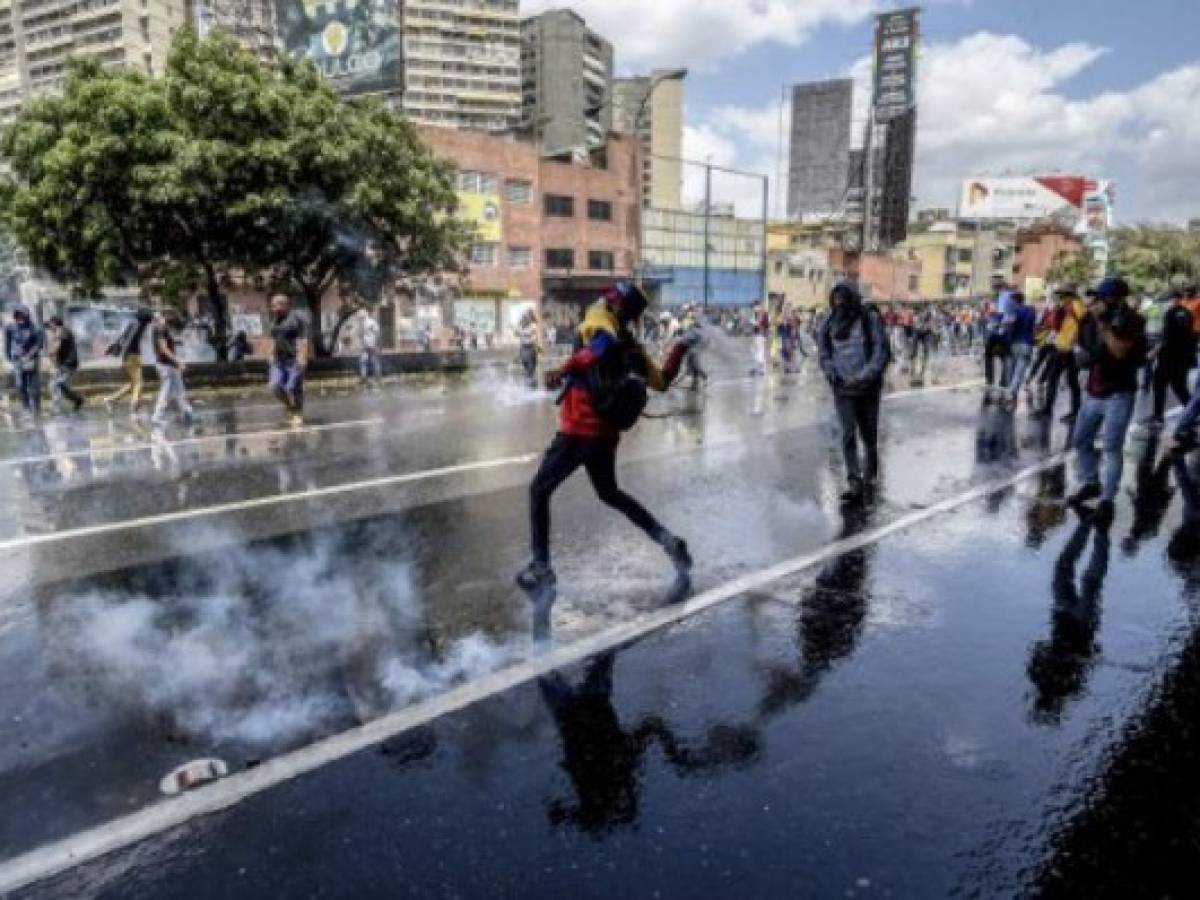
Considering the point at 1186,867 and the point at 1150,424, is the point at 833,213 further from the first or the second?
the point at 1186,867

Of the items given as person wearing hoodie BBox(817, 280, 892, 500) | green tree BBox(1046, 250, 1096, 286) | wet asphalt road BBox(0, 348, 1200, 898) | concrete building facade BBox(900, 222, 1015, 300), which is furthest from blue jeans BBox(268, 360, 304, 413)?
concrete building facade BBox(900, 222, 1015, 300)

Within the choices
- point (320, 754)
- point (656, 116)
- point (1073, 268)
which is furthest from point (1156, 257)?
point (656, 116)

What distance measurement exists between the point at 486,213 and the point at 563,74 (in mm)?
77173

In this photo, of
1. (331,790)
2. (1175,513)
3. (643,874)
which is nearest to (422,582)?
(331,790)

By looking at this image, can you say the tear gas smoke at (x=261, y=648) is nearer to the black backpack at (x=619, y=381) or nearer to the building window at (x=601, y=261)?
the black backpack at (x=619, y=381)

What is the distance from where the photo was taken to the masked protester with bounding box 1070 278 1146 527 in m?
6.45

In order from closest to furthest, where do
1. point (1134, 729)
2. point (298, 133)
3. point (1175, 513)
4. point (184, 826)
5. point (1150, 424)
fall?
point (184, 826), point (1134, 729), point (1175, 513), point (1150, 424), point (298, 133)

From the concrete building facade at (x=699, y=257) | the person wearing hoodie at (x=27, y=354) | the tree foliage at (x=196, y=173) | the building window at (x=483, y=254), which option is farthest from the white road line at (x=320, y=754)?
the concrete building facade at (x=699, y=257)

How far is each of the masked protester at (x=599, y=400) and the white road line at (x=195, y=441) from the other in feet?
24.0

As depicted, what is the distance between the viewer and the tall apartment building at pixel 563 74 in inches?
3937

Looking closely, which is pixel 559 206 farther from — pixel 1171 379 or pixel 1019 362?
pixel 1171 379

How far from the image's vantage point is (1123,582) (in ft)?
16.6

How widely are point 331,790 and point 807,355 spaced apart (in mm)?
26339

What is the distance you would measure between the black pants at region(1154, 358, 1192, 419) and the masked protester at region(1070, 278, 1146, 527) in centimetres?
442
